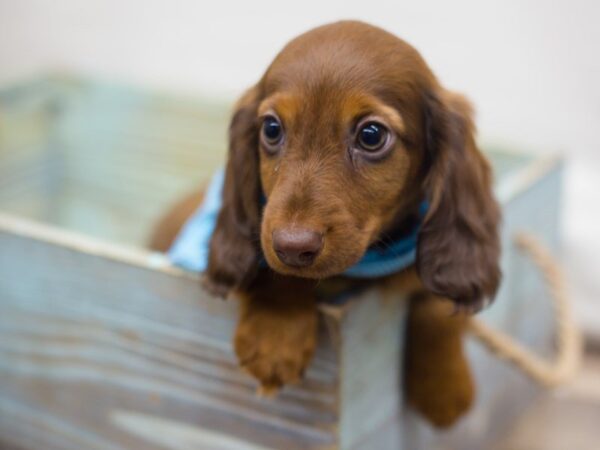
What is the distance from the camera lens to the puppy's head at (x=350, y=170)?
135 centimetres

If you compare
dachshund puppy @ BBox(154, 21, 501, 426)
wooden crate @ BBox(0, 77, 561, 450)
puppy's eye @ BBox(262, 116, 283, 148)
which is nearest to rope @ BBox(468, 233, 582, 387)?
wooden crate @ BBox(0, 77, 561, 450)

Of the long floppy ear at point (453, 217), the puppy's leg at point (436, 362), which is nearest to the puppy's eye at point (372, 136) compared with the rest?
the long floppy ear at point (453, 217)

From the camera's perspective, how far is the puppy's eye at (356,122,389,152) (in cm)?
139

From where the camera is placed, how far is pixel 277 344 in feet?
4.97

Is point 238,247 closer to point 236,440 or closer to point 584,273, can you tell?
point 236,440

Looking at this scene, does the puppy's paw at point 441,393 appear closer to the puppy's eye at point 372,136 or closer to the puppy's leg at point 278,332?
the puppy's leg at point 278,332

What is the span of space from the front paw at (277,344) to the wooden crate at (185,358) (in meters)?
0.05

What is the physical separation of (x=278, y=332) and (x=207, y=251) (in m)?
0.22

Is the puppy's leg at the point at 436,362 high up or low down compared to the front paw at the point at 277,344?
down

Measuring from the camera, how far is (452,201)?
1493 mm

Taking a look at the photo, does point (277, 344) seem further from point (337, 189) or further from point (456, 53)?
point (456, 53)

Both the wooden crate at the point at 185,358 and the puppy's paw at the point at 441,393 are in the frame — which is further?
the puppy's paw at the point at 441,393

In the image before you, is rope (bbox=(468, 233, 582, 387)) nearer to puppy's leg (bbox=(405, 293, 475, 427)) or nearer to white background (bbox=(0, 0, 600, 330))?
puppy's leg (bbox=(405, 293, 475, 427))

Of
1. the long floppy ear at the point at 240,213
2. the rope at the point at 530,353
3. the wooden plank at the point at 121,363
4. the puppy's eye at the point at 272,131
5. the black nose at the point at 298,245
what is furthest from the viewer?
the rope at the point at 530,353
